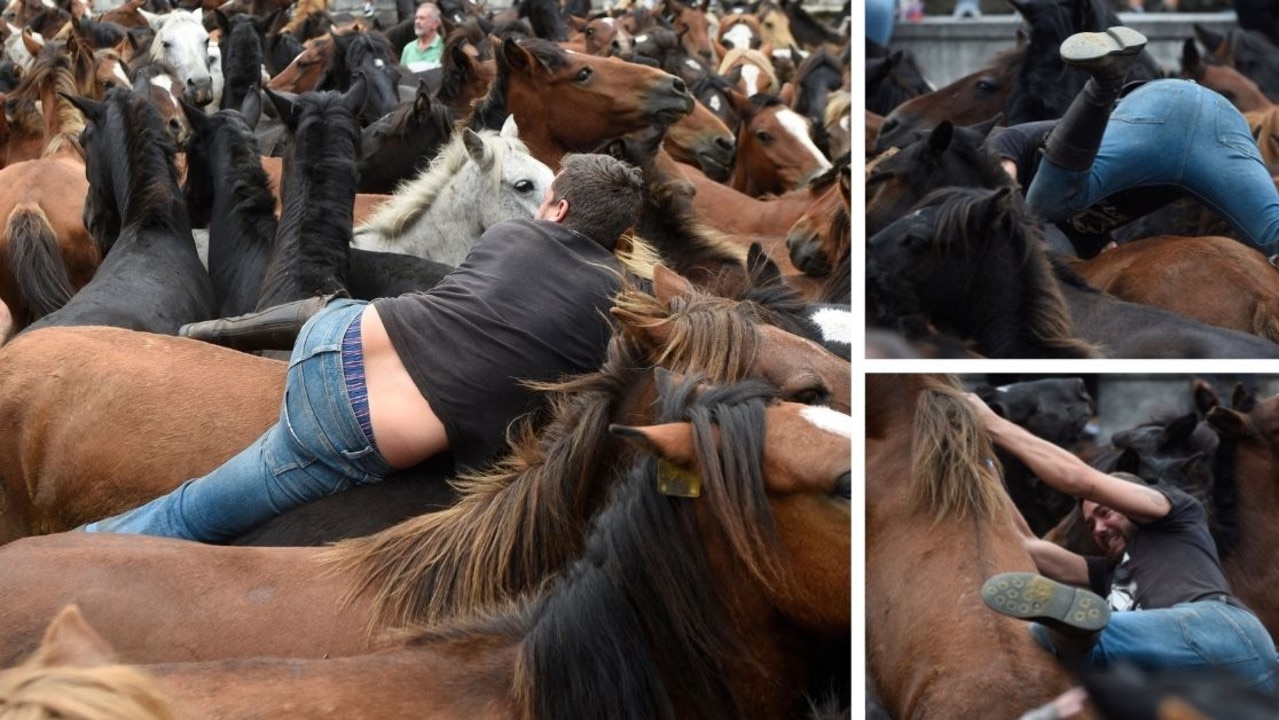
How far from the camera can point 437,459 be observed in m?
3.75

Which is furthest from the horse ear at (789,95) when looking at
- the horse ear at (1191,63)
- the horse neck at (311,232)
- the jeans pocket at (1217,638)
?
the jeans pocket at (1217,638)

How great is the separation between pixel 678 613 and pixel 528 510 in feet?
1.98

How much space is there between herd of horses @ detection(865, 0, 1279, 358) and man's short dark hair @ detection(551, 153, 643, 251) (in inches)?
23.5

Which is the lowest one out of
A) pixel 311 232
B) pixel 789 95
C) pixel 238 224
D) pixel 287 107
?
pixel 789 95

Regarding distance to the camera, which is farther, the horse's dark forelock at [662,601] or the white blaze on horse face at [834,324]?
the white blaze on horse face at [834,324]

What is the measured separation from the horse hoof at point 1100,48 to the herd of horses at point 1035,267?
51cm

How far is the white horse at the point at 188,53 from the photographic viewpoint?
37.3 feet

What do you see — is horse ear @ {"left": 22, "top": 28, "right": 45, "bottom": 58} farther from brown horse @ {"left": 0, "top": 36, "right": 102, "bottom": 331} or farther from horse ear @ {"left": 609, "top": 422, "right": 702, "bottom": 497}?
horse ear @ {"left": 609, "top": 422, "right": 702, "bottom": 497}

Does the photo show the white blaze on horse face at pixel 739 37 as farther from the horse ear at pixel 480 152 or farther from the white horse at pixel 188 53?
the horse ear at pixel 480 152

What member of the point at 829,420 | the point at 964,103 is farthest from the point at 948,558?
the point at 964,103

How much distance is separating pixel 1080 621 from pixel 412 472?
1933mm

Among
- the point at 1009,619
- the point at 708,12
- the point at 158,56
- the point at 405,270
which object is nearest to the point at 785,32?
the point at 708,12

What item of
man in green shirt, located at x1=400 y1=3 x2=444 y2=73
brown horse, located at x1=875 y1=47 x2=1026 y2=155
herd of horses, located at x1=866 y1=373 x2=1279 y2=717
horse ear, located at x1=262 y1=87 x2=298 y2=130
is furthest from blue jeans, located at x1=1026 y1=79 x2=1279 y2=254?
man in green shirt, located at x1=400 y1=3 x2=444 y2=73

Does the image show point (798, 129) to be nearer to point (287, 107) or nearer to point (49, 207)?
point (49, 207)
